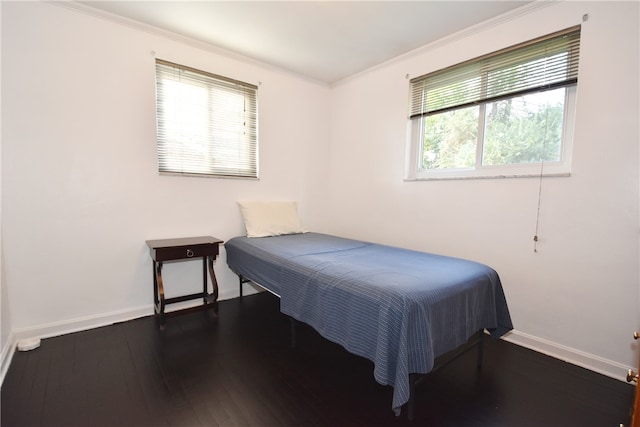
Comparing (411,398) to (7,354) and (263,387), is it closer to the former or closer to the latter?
(263,387)

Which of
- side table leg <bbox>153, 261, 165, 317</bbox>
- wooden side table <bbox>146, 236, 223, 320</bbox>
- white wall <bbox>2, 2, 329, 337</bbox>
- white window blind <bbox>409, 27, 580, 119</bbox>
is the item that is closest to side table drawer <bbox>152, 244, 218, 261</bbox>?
wooden side table <bbox>146, 236, 223, 320</bbox>

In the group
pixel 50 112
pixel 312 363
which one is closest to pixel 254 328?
pixel 312 363

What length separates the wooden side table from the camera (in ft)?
7.73

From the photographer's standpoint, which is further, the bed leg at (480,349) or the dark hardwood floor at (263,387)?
the bed leg at (480,349)

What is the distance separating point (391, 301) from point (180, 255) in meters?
1.83

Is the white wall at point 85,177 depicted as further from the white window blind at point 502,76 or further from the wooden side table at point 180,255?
the white window blind at point 502,76

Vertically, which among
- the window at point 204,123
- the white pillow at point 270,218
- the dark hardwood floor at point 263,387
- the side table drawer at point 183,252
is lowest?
the dark hardwood floor at point 263,387

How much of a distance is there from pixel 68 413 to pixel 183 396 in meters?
0.53

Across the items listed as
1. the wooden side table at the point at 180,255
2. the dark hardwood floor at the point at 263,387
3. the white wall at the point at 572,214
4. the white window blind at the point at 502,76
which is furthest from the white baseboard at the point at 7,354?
the white window blind at the point at 502,76

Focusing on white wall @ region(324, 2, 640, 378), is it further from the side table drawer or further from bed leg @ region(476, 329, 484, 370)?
the side table drawer

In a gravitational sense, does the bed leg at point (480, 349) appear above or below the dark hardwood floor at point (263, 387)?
above

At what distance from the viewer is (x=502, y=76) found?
2305 mm

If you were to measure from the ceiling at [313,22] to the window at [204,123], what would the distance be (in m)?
0.36

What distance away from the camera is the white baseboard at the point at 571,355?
6.03 feet
